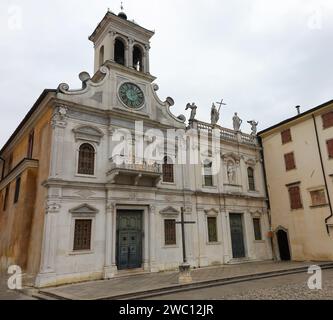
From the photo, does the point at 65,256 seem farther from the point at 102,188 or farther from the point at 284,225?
the point at 284,225

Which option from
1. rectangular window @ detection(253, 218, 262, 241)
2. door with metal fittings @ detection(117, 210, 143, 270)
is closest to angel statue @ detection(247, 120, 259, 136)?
rectangular window @ detection(253, 218, 262, 241)

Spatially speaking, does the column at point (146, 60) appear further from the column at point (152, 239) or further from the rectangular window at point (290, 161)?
the rectangular window at point (290, 161)

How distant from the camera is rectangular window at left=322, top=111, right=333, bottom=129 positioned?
21266 millimetres

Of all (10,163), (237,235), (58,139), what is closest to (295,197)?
(237,235)

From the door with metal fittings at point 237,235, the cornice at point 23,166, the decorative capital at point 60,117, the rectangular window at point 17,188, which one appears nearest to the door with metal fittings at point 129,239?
the cornice at point 23,166

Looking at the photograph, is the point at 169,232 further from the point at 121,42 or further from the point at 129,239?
the point at 121,42

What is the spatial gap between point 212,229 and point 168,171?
17.6ft

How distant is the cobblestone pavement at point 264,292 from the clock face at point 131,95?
12225mm

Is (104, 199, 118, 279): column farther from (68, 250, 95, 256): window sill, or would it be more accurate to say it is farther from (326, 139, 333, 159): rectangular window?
(326, 139, 333, 159): rectangular window

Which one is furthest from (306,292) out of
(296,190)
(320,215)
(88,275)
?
(296,190)

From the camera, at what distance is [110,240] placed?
16.4 metres

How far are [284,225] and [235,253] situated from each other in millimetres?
4862

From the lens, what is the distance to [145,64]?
2192 cm

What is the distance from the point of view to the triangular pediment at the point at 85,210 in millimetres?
15825
